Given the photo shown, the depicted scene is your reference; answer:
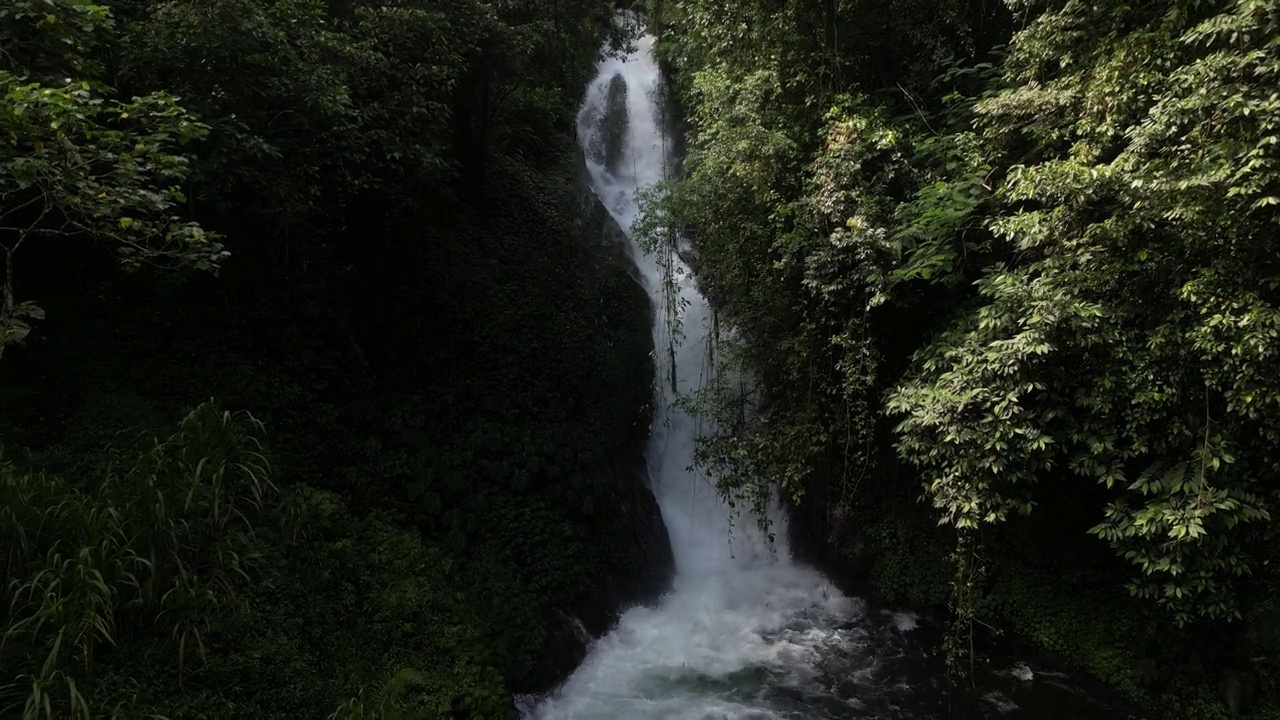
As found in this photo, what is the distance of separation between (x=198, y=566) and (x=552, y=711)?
3.98 metres

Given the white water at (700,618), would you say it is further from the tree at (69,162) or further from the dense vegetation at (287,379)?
the tree at (69,162)

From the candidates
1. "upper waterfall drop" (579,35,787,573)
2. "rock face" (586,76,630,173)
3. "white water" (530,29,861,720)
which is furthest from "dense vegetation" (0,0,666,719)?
"rock face" (586,76,630,173)

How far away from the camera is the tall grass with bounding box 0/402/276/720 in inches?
164

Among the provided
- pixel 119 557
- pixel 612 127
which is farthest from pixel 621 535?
pixel 612 127

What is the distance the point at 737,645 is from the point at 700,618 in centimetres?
78

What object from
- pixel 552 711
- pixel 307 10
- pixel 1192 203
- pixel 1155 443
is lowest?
pixel 552 711

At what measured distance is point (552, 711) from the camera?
7.36 m

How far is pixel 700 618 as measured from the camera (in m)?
9.66

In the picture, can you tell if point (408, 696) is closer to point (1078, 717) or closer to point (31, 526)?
point (31, 526)

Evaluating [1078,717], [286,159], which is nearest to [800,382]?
[1078,717]

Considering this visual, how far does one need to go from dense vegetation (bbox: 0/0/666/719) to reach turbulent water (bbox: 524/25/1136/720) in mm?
749

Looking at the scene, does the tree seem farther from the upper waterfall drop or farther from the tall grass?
the upper waterfall drop

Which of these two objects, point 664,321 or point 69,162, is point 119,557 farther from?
point 664,321

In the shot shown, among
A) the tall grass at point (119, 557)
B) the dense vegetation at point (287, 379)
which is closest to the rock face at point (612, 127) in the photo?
the dense vegetation at point (287, 379)
